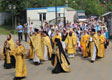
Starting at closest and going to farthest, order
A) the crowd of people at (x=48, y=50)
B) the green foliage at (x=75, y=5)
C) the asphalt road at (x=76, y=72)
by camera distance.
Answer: the crowd of people at (x=48, y=50), the asphalt road at (x=76, y=72), the green foliage at (x=75, y=5)

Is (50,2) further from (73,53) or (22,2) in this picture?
→ (73,53)

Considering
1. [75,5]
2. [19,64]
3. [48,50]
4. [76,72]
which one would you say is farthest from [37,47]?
[75,5]

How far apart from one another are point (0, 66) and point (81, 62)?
416 cm

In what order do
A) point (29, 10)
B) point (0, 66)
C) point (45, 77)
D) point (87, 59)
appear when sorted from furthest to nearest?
point (29, 10)
point (87, 59)
point (0, 66)
point (45, 77)

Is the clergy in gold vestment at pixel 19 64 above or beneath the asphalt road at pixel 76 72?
above

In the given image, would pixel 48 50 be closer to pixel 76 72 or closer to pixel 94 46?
pixel 94 46

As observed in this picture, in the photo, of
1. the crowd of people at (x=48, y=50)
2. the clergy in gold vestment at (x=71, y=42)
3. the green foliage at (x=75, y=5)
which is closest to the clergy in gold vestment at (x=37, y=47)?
the crowd of people at (x=48, y=50)

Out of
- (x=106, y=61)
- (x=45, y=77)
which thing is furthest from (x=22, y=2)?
(x=45, y=77)

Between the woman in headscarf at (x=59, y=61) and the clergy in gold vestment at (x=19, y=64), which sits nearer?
the clergy in gold vestment at (x=19, y=64)

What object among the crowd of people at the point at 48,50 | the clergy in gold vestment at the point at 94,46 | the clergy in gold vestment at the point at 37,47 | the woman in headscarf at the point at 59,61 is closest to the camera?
the crowd of people at the point at 48,50

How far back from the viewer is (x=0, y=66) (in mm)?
12773

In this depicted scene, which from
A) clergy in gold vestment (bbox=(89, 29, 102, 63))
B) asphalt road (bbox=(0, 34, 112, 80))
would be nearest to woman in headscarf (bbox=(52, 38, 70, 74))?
asphalt road (bbox=(0, 34, 112, 80))

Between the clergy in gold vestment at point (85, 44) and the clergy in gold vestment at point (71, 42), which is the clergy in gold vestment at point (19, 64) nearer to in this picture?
the clergy in gold vestment at point (71, 42)

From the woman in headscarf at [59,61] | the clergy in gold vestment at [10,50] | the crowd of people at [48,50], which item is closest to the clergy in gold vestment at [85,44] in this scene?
the crowd of people at [48,50]
